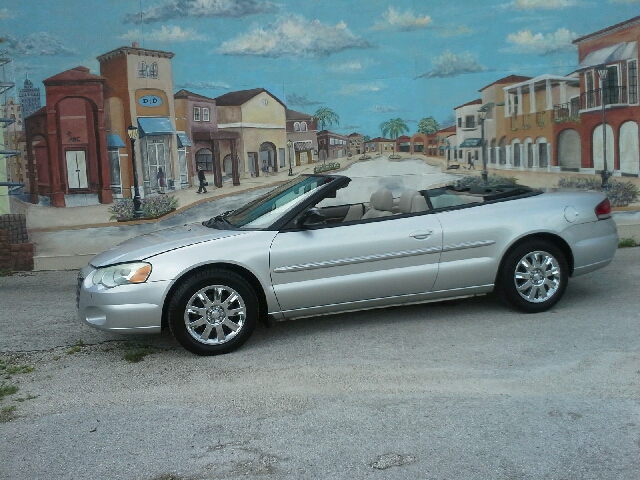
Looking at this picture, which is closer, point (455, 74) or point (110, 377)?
point (110, 377)

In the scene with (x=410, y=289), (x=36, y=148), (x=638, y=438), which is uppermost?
(x=36, y=148)

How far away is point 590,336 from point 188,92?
23.2 ft

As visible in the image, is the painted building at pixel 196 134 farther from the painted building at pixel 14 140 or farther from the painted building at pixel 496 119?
the painted building at pixel 496 119

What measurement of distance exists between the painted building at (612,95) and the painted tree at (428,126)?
220cm

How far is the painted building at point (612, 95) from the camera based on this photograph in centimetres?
1125

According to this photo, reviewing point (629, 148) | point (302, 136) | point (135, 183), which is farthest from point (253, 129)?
point (629, 148)

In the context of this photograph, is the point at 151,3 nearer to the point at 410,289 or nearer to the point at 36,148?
the point at 36,148

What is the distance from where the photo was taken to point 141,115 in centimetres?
1113

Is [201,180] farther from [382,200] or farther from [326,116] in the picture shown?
[382,200]

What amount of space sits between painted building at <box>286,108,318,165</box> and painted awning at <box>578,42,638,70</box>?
410 cm

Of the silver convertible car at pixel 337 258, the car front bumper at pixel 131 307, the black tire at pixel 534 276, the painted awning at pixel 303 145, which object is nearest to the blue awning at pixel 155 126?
Answer: the painted awning at pixel 303 145

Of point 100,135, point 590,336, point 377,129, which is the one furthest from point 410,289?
point 100,135

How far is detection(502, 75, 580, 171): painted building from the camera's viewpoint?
1142 centimetres

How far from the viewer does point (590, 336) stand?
623 centimetres
